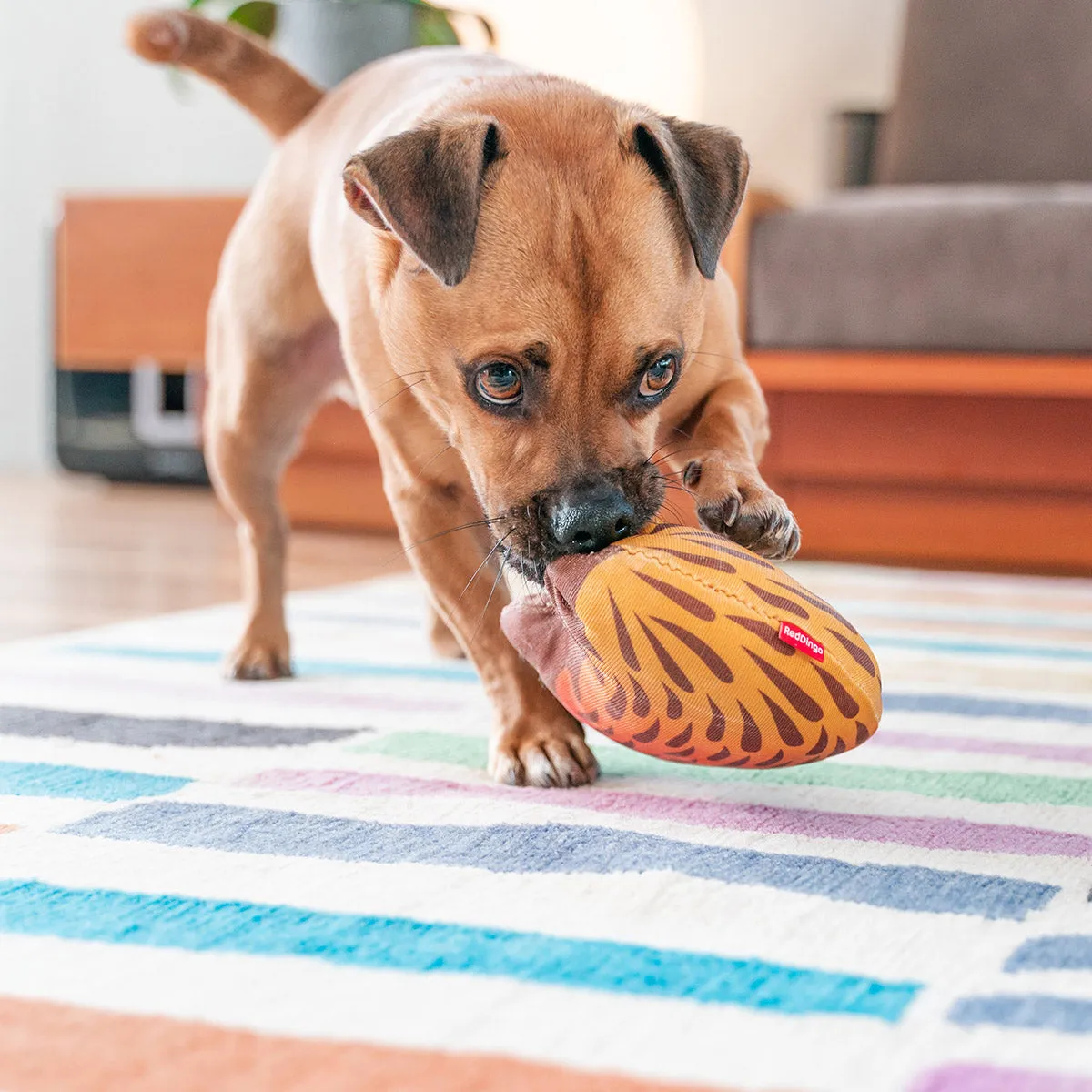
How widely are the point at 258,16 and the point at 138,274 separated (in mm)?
1033

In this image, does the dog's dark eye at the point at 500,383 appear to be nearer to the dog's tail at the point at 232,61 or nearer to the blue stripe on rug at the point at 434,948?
the blue stripe on rug at the point at 434,948

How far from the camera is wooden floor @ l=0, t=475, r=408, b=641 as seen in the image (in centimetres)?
320

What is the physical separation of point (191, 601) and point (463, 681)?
1138 mm

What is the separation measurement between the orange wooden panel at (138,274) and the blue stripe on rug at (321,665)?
261cm

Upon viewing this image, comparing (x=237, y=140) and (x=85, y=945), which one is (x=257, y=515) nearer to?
(x=85, y=945)

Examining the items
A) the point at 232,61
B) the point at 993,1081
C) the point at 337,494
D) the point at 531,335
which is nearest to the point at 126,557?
the point at 337,494

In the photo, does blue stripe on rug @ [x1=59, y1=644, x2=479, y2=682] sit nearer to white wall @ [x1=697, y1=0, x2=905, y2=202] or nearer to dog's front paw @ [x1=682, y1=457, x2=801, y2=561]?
dog's front paw @ [x1=682, y1=457, x2=801, y2=561]

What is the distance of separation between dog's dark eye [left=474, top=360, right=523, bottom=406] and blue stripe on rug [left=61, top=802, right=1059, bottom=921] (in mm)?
482

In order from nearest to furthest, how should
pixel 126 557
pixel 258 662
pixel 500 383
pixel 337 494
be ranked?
pixel 500 383
pixel 258 662
pixel 126 557
pixel 337 494

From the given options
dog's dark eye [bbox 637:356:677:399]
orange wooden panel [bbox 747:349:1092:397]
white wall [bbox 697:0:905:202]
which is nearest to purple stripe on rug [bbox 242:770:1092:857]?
dog's dark eye [bbox 637:356:677:399]

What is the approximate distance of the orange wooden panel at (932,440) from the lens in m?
3.79

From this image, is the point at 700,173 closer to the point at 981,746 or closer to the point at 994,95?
the point at 981,746

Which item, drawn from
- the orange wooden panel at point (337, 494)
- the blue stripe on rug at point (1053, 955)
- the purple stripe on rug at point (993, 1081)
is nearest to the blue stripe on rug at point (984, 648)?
the blue stripe on rug at point (1053, 955)

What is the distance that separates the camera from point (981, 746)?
193cm
